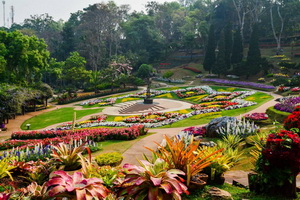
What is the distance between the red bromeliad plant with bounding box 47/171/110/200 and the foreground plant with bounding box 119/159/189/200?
1.39 ft

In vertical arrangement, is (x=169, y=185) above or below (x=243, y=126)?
above

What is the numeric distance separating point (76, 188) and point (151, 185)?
1219mm

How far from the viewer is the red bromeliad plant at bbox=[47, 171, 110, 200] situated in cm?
370

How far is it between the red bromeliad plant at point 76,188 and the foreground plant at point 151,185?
0.42 meters

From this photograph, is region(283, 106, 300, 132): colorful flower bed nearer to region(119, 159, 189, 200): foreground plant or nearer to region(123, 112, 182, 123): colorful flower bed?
region(119, 159, 189, 200): foreground plant

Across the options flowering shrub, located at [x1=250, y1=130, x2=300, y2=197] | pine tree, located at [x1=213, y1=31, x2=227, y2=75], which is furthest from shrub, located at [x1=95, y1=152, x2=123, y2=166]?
pine tree, located at [x1=213, y1=31, x2=227, y2=75]

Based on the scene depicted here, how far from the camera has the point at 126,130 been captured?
14.9 meters

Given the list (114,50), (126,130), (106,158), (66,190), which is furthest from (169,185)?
(114,50)

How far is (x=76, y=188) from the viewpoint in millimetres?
3768

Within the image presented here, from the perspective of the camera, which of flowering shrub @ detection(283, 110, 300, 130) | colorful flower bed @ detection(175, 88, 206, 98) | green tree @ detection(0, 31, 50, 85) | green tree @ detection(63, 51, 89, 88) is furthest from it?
green tree @ detection(63, 51, 89, 88)

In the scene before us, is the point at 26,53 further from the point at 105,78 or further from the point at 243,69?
the point at 243,69

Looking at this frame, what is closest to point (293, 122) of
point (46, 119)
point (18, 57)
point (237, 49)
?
point (46, 119)

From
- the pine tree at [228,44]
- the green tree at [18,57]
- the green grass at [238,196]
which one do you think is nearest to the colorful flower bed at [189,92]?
the pine tree at [228,44]

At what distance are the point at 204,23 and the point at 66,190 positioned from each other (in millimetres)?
64750
